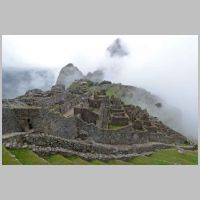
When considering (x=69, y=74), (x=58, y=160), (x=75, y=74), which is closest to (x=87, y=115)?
(x=58, y=160)

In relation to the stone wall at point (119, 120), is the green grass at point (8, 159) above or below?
below

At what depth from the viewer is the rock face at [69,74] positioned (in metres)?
158

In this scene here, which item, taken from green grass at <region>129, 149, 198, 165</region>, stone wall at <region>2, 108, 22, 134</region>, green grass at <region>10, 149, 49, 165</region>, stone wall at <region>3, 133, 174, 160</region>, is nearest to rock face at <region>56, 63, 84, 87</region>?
green grass at <region>129, 149, 198, 165</region>

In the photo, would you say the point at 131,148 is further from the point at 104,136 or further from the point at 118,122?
the point at 118,122

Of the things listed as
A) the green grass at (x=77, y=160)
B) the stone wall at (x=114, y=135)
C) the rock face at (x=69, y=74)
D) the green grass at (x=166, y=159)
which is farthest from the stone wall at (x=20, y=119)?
the rock face at (x=69, y=74)

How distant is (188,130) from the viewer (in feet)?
322

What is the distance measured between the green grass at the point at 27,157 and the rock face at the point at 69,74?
134m

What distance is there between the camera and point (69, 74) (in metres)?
162

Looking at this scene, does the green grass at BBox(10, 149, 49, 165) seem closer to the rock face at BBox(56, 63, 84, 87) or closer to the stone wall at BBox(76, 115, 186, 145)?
the stone wall at BBox(76, 115, 186, 145)

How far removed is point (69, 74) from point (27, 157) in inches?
5588

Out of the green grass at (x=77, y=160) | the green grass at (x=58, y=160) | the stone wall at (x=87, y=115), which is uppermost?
the stone wall at (x=87, y=115)

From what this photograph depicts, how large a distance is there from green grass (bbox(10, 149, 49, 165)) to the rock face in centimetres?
13425

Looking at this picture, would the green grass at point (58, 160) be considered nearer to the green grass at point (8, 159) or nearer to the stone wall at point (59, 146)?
the stone wall at point (59, 146)

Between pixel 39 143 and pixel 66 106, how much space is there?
23763 millimetres
